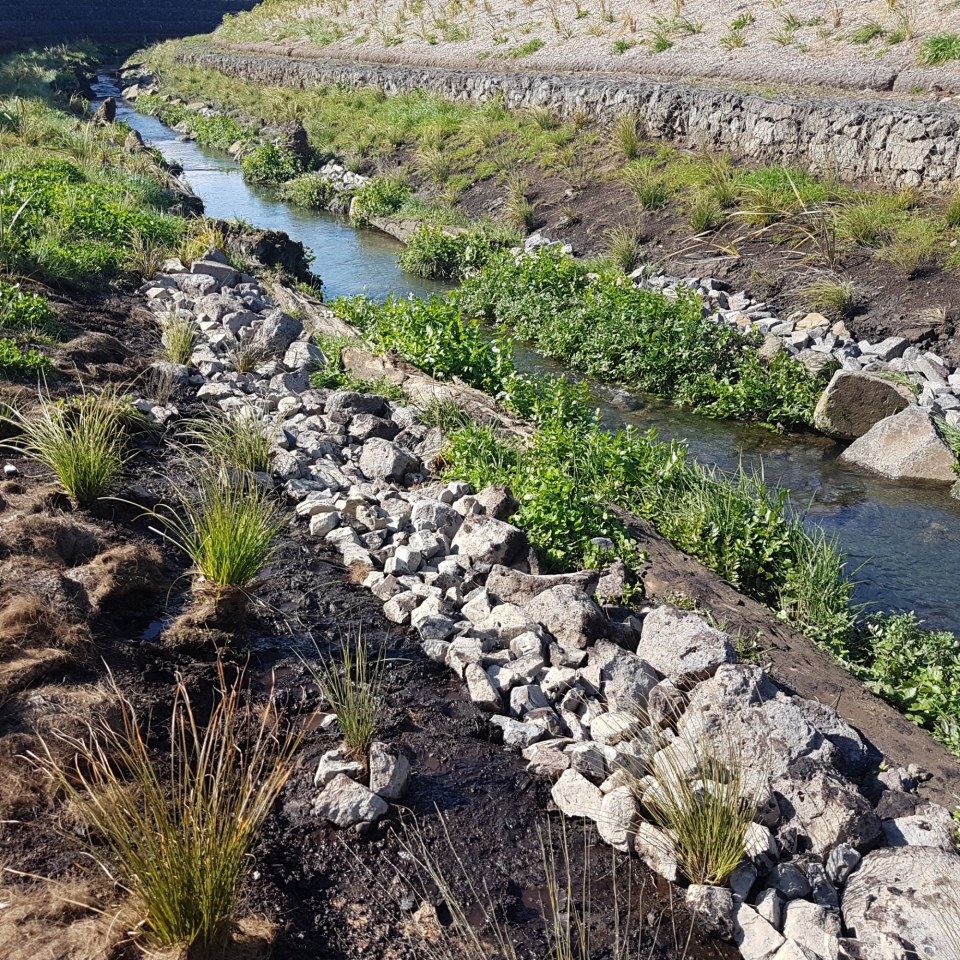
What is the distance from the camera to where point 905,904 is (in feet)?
11.3

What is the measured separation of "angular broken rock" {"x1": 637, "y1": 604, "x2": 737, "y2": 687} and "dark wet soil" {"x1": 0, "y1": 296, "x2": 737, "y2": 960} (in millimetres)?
983

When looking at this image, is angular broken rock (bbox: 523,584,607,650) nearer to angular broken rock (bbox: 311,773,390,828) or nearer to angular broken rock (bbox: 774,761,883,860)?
angular broken rock (bbox: 774,761,883,860)

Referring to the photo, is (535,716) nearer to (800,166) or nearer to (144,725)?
(144,725)

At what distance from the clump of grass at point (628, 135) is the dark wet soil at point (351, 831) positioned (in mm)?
13156

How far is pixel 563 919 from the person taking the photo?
3.45 m

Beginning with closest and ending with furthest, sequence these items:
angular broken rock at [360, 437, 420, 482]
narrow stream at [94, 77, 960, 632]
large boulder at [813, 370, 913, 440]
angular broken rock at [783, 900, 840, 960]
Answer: angular broken rock at [783, 900, 840, 960]
narrow stream at [94, 77, 960, 632]
angular broken rock at [360, 437, 420, 482]
large boulder at [813, 370, 913, 440]

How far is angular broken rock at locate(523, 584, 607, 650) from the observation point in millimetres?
4941

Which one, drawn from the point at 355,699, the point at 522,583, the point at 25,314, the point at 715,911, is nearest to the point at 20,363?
the point at 25,314

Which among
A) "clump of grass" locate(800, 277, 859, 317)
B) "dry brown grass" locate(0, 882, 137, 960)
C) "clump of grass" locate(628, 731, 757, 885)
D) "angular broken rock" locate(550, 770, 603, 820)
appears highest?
"dry brown grass" locate(0, 882, 137, 960)

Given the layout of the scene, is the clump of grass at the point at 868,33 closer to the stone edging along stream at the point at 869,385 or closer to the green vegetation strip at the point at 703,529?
the stone edging along stream at the point at 869,385

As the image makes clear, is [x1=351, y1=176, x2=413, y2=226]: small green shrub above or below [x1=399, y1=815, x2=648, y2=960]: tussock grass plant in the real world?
below

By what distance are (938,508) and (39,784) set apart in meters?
7.33

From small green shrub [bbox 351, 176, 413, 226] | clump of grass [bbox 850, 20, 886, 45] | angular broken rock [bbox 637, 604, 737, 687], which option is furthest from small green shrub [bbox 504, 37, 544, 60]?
angular broken rock [bbox 637, 604, 737, 687]

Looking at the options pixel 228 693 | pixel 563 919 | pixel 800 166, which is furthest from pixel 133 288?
pixel 800 166
